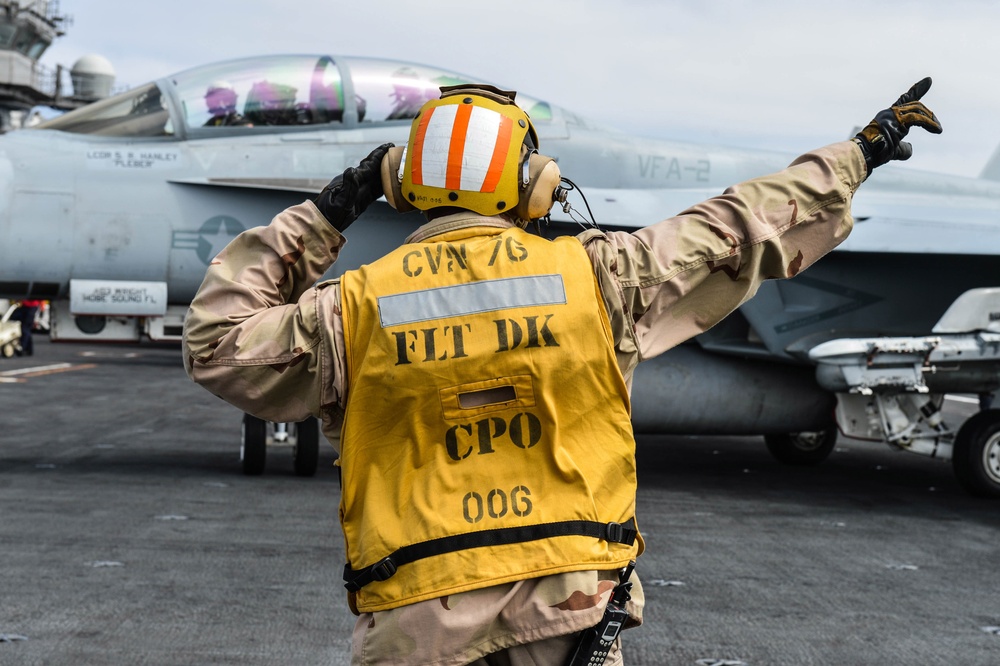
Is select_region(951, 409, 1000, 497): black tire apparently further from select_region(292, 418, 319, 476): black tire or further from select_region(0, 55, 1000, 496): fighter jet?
select_region(292, 418, 319, 476): black tire

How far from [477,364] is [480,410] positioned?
0.26ft

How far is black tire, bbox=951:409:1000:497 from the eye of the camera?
25.7 feet

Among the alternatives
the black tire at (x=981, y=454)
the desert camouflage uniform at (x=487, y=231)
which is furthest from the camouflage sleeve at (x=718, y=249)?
the black tire at (x=981, y=454)

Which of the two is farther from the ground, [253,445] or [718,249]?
[718,249]

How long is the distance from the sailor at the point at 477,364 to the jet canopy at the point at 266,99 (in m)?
5.74

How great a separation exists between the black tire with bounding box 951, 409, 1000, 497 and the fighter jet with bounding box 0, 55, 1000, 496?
1 cm

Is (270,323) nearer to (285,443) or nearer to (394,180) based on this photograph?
(394,180)

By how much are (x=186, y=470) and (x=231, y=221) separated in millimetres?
2066

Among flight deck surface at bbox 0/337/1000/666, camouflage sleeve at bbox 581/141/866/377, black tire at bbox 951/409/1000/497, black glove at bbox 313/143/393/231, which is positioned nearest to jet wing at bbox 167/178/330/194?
flight deck surface at bbox 0/337/1000/666

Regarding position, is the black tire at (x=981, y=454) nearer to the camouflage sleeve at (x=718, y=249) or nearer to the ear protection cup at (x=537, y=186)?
the camouflage sleeve at (x=718, y=249)

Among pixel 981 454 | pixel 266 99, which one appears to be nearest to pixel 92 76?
pixel 266 99

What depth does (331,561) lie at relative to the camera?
5.42 metres

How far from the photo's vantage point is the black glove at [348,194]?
2.05 meters

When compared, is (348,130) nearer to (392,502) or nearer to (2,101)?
(392,502)
